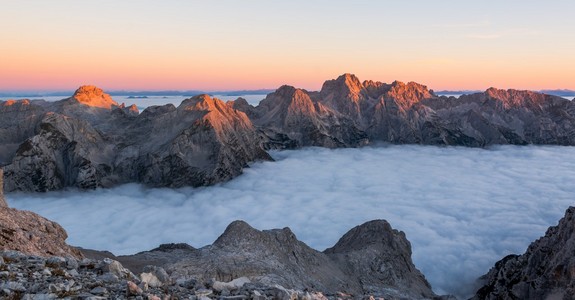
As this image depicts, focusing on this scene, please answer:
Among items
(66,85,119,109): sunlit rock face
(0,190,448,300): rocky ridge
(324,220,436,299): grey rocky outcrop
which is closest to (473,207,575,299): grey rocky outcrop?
(324,220,436,299): grey rocky outcrop

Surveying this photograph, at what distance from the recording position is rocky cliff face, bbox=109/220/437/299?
93.7 ft

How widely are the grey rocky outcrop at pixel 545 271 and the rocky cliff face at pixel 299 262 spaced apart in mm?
8183

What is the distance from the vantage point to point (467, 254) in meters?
80.2

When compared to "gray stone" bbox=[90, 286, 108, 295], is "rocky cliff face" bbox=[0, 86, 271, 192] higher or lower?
lower

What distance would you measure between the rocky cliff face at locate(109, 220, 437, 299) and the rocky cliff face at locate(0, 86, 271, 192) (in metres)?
77.5

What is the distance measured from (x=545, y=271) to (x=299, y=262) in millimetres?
18670

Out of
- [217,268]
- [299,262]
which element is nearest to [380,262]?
[299,262]

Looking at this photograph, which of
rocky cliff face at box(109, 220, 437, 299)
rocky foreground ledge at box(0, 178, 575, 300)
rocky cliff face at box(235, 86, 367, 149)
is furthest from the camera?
rocky cliff face at box(235, 86, 367, 149)

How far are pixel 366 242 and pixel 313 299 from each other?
3644cm

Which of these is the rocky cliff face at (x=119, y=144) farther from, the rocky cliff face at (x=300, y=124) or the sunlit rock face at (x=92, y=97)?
the rocky cliff face at (x=300, y=124)

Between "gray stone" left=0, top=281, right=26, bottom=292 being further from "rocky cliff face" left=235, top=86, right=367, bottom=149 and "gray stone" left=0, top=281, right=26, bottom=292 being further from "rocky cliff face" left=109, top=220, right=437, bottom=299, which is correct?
"rocky cliff face" left=235, top=86, right=367, bottom=149

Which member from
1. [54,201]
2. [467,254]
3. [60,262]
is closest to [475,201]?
[467,254]

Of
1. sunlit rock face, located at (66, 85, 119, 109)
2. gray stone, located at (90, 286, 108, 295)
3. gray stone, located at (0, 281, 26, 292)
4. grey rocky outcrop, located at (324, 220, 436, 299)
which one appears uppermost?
sunlit rock face, located at (66, 85, 119, 109)

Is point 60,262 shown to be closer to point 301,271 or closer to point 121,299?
point 121,299
